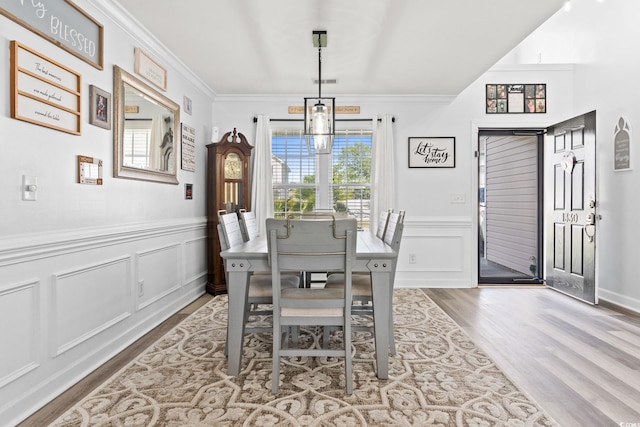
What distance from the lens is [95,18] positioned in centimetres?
237

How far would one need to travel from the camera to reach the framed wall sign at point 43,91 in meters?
1.75

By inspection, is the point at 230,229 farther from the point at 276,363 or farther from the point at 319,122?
the point at 319,122

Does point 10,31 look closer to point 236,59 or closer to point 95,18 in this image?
point 95,18

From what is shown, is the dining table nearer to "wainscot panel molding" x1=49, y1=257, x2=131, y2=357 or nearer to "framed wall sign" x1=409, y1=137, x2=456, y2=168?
"wainscot panel molding" x1=49, y1=257, x2=131, y2=357

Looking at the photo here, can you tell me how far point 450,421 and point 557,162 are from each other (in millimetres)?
3829

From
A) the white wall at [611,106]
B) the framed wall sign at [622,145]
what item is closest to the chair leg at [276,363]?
the white wall at [611,106]

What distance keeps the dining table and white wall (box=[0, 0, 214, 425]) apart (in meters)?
0.92

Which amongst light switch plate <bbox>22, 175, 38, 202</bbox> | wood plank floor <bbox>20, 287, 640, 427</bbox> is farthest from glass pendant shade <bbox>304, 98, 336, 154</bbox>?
wood plank floor <bbox>20, 287, 640, 427</bbox>

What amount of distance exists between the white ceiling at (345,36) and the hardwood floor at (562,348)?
8.01 ft

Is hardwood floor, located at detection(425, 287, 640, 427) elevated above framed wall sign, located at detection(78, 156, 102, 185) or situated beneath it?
situated beneath

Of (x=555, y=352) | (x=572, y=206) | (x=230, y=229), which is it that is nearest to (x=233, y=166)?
(x=230, y=229)

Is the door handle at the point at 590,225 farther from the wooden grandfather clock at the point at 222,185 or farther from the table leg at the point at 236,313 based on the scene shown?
the wooden grandfather clock at the point at 222,185

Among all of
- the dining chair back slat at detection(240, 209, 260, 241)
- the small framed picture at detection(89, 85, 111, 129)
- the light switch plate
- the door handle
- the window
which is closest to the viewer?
the light switch plate

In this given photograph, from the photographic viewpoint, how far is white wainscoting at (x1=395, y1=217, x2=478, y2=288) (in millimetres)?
4652
